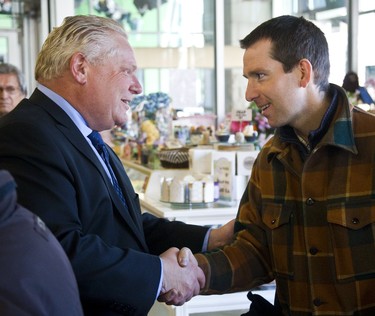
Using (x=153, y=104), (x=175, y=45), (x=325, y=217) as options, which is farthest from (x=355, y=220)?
(x=175, y=45)

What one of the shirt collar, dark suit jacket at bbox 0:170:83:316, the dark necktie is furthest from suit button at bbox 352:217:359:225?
dark suit jacket at bbox 0:170:83:316

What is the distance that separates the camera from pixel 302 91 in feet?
7.06

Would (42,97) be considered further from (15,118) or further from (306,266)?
(306,266)

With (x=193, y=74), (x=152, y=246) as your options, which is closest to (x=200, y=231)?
(x=152, y=246)

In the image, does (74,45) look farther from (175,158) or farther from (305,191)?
(175,158)

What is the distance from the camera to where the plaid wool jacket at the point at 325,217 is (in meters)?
2.00

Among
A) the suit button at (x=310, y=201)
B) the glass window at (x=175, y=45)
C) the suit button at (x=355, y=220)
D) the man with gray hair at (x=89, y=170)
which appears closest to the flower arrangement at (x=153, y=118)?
the glass window at (x=175, y=45)

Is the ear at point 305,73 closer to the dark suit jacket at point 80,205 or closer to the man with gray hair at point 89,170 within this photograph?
the man with gray hair at point 89,170

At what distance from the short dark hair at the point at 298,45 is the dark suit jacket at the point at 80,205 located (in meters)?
0.66

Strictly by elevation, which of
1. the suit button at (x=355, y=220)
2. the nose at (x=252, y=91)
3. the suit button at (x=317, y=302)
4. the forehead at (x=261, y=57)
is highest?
the forehead at (x=261, y=57)

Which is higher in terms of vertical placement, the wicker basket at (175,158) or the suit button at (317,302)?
the wicker basket at (175,158)

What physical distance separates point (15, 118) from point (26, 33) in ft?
26.5

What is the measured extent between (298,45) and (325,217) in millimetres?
535

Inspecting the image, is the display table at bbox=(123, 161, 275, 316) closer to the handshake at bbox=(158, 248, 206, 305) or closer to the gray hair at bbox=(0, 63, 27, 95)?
the handshake at bbox=(158, 248, 206, 305)
